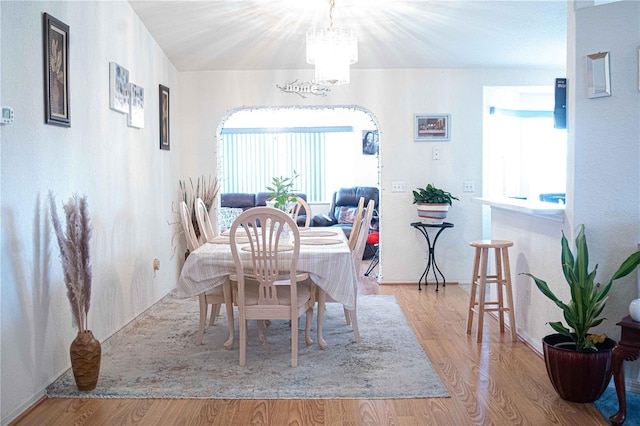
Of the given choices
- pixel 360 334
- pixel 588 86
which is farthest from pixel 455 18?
pixel 360 334

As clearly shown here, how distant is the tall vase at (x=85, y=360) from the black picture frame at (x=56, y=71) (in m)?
1.11

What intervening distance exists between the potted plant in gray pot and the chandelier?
2.20 m

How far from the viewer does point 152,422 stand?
2.60 metres

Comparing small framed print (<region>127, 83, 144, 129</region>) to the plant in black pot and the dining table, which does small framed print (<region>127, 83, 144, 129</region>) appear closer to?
the dining table

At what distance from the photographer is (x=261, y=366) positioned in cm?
336

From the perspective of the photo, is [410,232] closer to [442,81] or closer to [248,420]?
[442,81]

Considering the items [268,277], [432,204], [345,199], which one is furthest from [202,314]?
[345,199]

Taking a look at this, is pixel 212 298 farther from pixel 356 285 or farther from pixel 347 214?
pixel 347 214

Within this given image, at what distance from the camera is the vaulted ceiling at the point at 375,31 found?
4496 millimetres

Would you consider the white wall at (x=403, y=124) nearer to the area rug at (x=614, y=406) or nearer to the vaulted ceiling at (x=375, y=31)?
the vaulted ceiling at (x=375, y=31)

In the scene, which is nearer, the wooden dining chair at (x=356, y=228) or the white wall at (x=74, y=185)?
the white wall at (x=74, y=185)

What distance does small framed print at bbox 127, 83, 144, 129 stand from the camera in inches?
170

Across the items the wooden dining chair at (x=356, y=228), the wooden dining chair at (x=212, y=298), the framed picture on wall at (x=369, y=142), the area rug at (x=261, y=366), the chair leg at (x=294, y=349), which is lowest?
the area rug at (x=261, y=366)

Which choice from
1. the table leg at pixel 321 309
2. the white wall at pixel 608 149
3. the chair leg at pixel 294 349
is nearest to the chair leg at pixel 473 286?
the white wall at pixel 608 149
